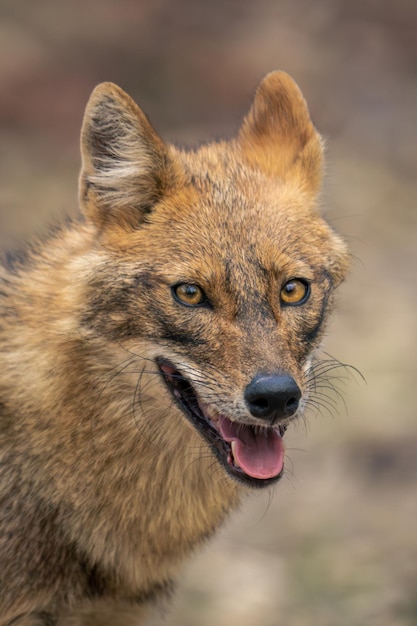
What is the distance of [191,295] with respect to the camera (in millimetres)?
5406

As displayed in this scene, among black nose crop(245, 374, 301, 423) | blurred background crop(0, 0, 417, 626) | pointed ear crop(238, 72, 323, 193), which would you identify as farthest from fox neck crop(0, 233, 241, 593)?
blurred background crop(0, 0, 417, 626)

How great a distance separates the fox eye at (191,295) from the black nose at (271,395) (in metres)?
0.51

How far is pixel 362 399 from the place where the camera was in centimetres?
1117

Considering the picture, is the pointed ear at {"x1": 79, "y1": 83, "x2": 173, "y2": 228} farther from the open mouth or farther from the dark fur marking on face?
the dark fur marking on face

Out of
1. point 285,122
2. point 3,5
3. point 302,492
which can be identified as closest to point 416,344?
point 302,492

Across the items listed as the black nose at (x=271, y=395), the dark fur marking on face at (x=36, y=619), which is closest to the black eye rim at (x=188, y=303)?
the black nose at (x=271, y=395)

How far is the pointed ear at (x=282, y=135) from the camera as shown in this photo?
629 centimetres

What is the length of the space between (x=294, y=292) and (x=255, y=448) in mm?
820

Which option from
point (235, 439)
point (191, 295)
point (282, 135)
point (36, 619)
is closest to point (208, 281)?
point (191, 295)

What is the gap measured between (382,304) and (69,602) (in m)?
7.66

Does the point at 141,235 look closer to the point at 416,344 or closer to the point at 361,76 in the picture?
the point at 416,344

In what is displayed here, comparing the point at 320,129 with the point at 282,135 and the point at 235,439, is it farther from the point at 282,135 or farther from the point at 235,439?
the point at 235,439

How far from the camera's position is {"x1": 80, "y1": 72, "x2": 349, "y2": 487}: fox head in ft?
17.4

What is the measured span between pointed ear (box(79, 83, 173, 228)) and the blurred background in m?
4.37
